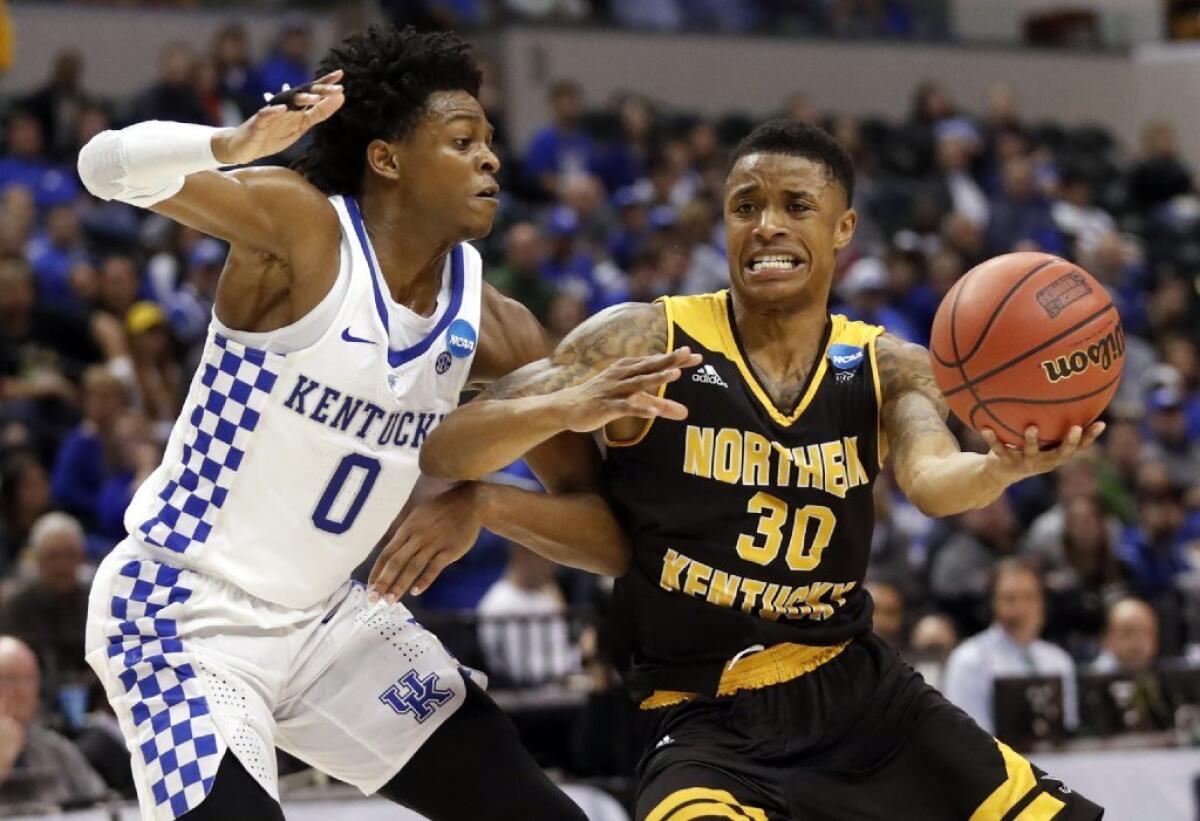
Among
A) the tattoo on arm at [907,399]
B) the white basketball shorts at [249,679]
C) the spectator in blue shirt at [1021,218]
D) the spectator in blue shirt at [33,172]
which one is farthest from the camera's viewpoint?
the spectator in blue shirt at [1021,218]

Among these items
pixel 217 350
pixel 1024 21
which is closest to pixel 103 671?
pixel 217 350

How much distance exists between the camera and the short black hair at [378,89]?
15.8 ft

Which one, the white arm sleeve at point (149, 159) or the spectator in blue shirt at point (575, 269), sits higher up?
the white arm sleeve at point (149, 159)

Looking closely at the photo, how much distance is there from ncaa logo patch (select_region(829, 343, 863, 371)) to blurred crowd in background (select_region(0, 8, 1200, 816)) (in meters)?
3.42

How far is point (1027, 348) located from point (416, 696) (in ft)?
5.59

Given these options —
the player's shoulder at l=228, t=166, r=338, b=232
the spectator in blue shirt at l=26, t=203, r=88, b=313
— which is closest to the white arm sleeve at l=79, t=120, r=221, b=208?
the player's shoulder at l=228, t=166, r=338, b=232

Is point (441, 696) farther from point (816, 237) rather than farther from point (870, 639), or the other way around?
point (816, 237)

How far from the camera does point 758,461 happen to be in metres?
4.57

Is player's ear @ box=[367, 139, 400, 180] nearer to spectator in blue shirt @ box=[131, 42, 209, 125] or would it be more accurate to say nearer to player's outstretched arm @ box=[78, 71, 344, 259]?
player's outstretched arm @ box=[78, 71, 344, 259]

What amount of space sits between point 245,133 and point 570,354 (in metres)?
0.95

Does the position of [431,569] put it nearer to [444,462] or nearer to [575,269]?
[444,462]

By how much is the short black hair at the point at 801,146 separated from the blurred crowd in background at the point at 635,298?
3494 mm

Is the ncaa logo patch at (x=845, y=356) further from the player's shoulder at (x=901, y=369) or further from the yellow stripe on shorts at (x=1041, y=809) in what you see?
the yellow stripe on shorts at (x=1041, y=809)

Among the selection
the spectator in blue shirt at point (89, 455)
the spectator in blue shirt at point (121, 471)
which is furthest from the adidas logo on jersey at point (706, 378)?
the spectator in blue shirt at point (89, 455)
